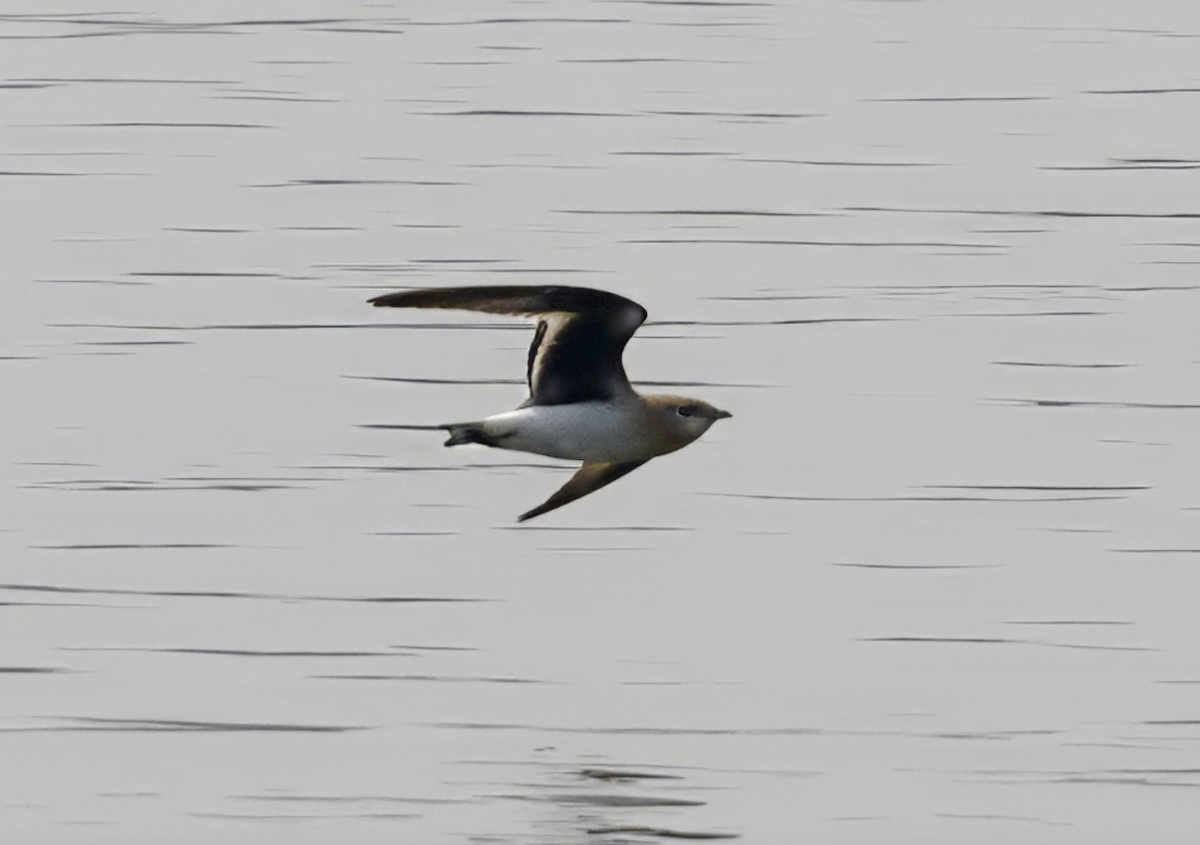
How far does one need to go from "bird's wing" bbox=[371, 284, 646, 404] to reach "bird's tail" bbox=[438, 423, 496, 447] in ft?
2.18

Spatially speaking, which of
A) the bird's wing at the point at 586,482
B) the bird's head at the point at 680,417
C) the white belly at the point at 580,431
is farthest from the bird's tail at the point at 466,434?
the bird's wing at the point at 586,482

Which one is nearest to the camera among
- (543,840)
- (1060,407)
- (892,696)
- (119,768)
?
(543,840)

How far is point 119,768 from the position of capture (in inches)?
574

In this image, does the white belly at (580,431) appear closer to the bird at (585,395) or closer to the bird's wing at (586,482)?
the bird at (585,395)

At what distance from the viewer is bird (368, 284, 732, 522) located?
44.9ft

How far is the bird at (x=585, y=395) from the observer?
13.7m

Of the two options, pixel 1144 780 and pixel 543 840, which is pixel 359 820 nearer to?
pixel 543 840

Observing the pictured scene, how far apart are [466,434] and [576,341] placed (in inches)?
42.0

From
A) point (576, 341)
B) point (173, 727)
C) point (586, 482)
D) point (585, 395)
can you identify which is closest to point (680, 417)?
point (585, 395)

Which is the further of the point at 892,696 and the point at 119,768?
the point at 892,696

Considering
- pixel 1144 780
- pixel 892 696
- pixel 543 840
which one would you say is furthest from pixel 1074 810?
pixel 543 840

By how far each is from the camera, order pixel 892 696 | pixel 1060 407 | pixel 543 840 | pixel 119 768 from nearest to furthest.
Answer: pixel 543 840
pixel 119 768
pixel 892 696
pixel 1060 407

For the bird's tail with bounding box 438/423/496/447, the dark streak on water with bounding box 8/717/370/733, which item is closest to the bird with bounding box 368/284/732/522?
the bird's tail with bounding box 438/423/496/447

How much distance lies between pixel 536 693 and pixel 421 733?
0.87 meters
